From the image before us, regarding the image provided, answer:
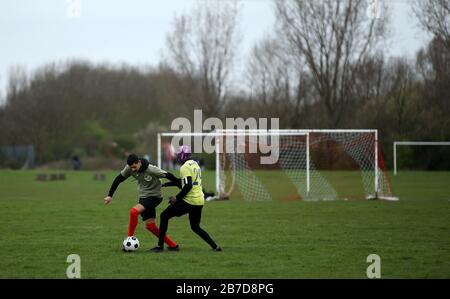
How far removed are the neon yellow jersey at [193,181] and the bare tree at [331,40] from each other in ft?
115

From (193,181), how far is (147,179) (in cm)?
102

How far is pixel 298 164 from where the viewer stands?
31.9 meters

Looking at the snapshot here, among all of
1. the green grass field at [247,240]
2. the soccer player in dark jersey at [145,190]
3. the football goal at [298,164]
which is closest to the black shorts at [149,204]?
the soccer player in dark jersey at [145,190]

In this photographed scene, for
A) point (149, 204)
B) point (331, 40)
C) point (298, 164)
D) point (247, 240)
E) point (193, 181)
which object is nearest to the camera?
point (193, 181)

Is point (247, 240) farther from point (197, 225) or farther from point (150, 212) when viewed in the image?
point (150, 212)

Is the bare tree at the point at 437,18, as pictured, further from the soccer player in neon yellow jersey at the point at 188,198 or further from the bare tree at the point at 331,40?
the soccer player in neon yellow jersey at the point at 188,198

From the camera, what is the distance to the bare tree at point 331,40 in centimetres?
4653

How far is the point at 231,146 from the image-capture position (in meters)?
29.1

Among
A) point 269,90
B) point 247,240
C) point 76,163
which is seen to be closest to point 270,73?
point 269,90

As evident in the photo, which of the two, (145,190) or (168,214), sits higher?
(145,190)

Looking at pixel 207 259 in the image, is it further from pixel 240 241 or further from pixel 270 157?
pixel 270 157

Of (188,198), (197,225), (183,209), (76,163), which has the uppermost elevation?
(188,198)

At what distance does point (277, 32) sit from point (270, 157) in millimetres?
16011
